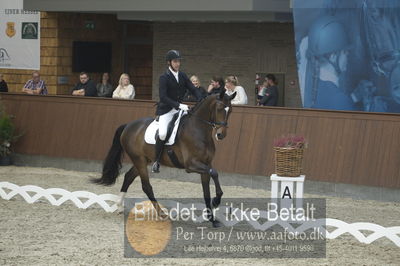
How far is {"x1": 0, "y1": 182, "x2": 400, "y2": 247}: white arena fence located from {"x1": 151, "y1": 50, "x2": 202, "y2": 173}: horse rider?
1.03 metres

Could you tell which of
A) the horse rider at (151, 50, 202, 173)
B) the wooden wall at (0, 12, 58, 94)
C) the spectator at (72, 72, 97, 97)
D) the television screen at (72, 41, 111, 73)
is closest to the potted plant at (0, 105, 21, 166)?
the spectator at (72, 72, 97, 97)

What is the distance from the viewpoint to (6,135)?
1909 cm

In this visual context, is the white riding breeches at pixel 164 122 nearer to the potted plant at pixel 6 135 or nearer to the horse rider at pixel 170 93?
the horse rider at pixel 170 93

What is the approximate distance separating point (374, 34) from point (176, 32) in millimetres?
7361

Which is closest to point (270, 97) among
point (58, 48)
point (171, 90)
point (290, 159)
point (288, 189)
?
point (290, 159)

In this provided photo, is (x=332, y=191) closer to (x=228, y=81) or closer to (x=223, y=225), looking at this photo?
(x=228, y=81)

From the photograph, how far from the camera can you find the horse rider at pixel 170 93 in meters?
12.4

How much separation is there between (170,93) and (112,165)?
1599mm

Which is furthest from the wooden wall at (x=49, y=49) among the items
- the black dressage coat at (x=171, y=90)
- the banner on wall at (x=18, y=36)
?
the black dressage coat at (x=171, y=90)

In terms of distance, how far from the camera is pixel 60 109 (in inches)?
750

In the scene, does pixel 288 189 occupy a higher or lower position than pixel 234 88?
lower

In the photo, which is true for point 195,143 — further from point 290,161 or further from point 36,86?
point 36,86

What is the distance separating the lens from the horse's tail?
44.0 feet

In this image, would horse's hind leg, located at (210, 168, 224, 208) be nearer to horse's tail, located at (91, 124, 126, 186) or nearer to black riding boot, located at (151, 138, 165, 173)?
black riding boot, located at (151, 138, 165, 173)
